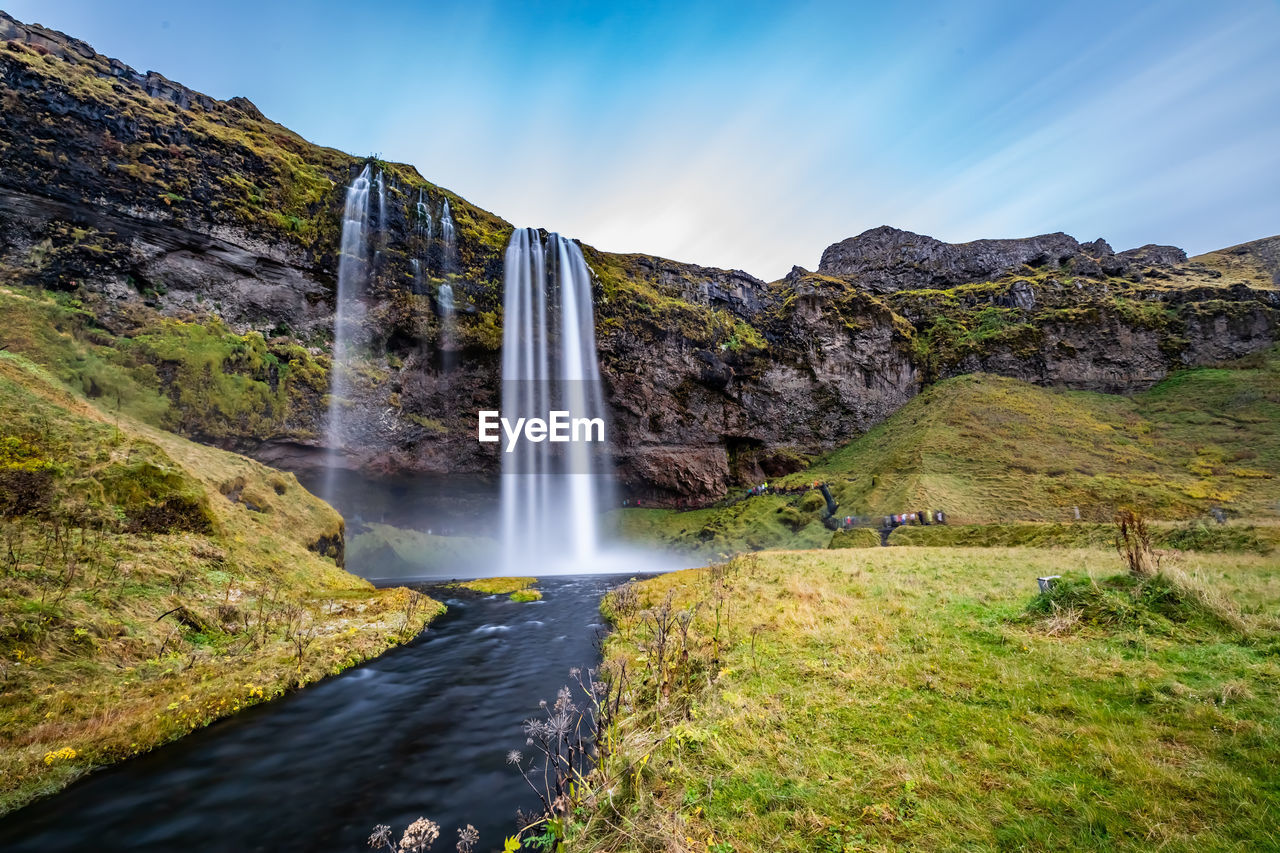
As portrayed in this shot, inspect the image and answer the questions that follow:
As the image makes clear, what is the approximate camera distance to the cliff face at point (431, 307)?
92.6ft

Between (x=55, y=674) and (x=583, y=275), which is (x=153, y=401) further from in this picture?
(x=583, y=275)

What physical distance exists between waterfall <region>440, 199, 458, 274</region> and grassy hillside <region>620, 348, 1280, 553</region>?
112 feet

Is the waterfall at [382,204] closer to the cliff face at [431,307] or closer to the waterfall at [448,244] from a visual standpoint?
the cliff face at [431,307]

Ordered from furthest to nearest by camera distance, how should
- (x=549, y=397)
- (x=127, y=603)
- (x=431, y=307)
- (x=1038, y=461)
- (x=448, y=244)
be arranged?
(x=549, y=397) → (x=448, y=244) → (x=1038, y=461) → (x=431, y=307) → (x=127, y=603)

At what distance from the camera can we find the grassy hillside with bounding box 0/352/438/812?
699 centimetres

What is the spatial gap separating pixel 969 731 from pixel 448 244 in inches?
1859

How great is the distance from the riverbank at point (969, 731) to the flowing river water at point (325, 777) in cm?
232

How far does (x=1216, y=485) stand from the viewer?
3628 cm

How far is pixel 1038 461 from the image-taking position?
1625 inches

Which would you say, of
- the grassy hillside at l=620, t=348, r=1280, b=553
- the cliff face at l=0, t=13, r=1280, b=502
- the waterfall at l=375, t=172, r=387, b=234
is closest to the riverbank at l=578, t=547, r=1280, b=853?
the grassy hillside at l=620, t=348, r=1280, b=553

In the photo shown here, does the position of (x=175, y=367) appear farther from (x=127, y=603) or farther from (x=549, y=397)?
(x=549, y=397)

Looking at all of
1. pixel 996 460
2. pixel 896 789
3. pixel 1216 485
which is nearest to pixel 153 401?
pixel 896 789

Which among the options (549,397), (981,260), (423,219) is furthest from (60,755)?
(981,260)

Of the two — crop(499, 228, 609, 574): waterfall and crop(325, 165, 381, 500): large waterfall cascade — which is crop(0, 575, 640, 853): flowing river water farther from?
crop(499, 228, 609, 574): waterfall
